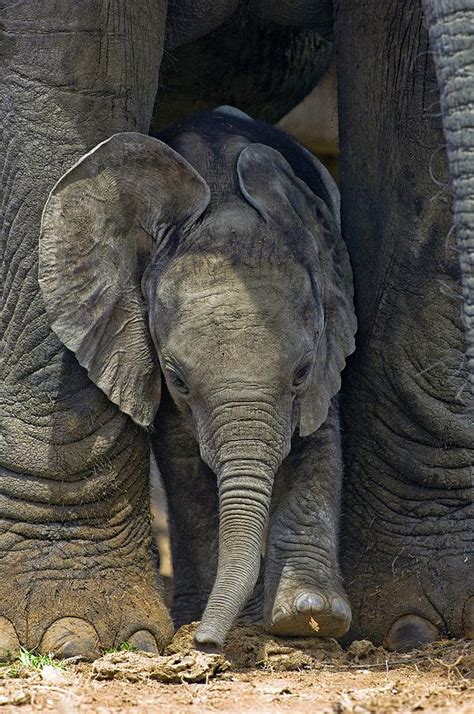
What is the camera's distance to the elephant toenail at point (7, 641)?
14.6 feet

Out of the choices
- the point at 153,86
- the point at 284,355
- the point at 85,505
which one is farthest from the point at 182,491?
the point at 153,86

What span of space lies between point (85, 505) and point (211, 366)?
54 cm

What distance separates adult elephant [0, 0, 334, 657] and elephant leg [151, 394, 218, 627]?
0.22 metres

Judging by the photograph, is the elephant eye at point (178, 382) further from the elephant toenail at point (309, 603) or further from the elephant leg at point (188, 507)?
the elephant toenail at point (309, 603)

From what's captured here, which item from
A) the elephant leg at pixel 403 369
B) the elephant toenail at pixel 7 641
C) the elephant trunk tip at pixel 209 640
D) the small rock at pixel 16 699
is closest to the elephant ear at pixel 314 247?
the elephant leg at pixel 403 369

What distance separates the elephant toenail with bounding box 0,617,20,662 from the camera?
4.46 metres

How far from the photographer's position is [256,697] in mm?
3887

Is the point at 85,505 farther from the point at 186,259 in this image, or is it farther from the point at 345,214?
the point at 345,214

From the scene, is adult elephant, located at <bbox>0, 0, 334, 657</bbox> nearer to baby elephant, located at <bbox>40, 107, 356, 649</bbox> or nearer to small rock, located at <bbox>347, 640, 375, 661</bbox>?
baby elephant, located at <bbox>40, 107, 356, 649</bbox>

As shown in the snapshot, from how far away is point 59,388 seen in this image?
186 inches

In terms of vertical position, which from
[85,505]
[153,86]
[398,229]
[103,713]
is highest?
[153,86]

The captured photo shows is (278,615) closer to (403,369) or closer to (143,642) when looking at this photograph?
(143,642)

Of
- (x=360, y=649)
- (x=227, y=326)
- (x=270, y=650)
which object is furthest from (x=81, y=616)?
(x=227, y=326)

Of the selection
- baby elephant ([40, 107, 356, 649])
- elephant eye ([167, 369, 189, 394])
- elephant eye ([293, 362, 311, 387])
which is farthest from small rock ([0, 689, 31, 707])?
elephant eye ([293, 362, 311, 387])
